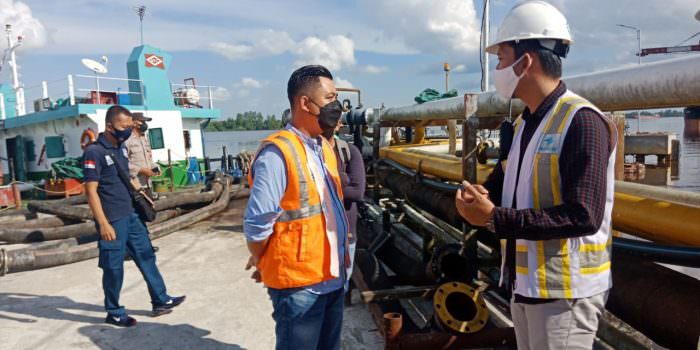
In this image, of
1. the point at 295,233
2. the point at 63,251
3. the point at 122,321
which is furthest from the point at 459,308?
the point at 63,251

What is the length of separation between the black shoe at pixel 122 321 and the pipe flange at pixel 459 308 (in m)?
2.87

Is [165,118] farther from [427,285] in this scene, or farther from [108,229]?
[427,285]

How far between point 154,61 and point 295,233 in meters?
13.8

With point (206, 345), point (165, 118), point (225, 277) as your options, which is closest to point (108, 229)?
point (206, 345)

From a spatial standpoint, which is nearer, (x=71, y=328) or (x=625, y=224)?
(x=625, y=224)

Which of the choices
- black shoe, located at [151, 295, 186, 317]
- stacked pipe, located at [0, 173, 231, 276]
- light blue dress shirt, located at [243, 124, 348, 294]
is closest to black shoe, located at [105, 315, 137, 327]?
black shoe, located at [151, 295, 186, 317]

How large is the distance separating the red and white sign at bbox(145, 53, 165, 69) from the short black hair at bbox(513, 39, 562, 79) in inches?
563

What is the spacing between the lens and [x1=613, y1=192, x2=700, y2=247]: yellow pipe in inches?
92.7

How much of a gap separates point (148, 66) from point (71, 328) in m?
11.4

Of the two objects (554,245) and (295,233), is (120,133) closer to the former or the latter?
(295,233)

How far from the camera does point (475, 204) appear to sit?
172 centimetres

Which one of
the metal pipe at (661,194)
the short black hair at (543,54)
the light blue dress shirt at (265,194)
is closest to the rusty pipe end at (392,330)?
the light blue dress shirt at (265,194)

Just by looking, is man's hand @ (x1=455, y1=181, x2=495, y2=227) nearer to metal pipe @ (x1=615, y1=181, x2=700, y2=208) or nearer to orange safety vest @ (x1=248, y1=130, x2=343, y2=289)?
orange safety vest @ (x1=248, y1=130, x2=343, y2=289)

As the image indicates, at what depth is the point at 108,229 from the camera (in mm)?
4094
